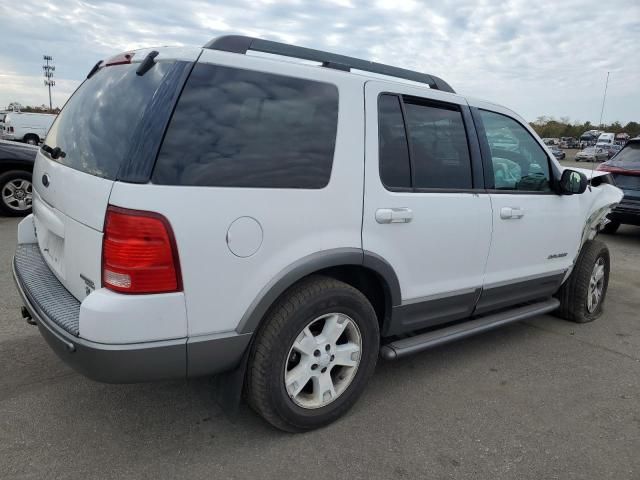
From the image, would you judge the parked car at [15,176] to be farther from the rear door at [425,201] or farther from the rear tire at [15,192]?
the rear door at [425,201]

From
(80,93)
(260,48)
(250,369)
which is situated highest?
(260,48)

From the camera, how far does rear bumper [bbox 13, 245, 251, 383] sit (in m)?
2.09

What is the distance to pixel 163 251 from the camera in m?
2.06

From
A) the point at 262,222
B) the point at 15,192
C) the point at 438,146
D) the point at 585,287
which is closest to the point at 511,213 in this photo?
the point at 438,146

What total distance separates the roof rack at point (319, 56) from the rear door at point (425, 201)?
0.17 m

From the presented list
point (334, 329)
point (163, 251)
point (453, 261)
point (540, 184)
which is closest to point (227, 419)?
point (334, 329)

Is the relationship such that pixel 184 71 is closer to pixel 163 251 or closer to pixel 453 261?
pixel 163 251

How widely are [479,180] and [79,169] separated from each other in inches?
94.5

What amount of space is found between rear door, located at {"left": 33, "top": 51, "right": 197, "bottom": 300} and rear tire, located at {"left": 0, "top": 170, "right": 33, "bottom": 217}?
19.0ft

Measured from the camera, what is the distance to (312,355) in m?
2.60

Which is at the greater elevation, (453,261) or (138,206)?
(138,206)

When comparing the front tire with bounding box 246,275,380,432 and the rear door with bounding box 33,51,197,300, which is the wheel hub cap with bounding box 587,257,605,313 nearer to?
the front tire with bounding box 246,275,380,432

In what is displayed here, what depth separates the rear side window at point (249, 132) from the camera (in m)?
2.14

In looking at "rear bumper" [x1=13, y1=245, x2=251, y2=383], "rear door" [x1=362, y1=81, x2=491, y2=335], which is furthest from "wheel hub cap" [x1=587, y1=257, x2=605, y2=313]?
"rear bumper" [x1=13, y1=245, x2=251, y2=383]
